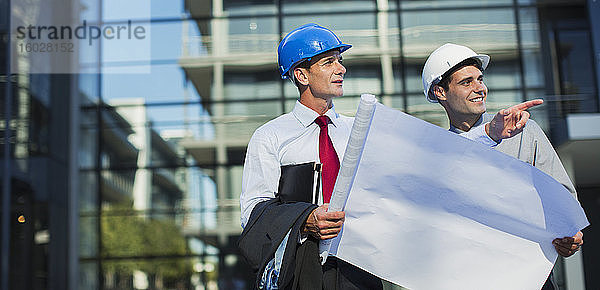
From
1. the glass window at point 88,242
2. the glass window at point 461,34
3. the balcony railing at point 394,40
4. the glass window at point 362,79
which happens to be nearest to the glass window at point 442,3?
the glass window at point 461,34

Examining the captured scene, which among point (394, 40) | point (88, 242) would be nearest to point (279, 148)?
point (394, 40)

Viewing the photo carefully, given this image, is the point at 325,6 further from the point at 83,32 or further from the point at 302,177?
the point at 302,177

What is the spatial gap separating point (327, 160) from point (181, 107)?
1227 cm

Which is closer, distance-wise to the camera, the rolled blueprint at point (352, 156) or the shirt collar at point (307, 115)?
the rolled blueprint at point (352, 156)

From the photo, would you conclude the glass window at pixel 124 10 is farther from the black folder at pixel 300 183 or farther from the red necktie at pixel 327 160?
the black folder at pixel 300 183

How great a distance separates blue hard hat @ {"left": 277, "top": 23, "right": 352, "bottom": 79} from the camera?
2525 mm

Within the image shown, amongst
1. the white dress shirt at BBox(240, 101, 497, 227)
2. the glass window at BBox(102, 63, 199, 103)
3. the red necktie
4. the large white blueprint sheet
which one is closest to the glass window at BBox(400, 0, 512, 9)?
the glass window at BBox(102, 63, 199, 103)

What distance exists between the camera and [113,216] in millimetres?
14461

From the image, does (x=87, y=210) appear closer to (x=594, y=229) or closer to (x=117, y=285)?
(x=117, y=285)

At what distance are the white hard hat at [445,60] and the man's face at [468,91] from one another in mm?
49

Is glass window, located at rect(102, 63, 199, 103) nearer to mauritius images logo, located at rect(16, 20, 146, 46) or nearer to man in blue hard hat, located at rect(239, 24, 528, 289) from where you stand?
mauritius images logo, located at rect(16, 20, 146, 46)

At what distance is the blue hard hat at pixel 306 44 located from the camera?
253 centimetres

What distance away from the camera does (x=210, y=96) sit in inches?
571

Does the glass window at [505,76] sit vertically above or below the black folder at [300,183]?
above
